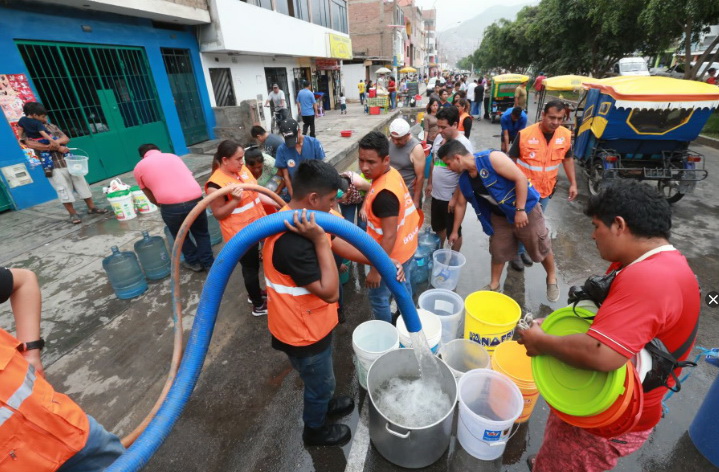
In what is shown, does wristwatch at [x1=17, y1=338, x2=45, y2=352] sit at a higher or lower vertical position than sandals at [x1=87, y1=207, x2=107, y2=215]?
higher

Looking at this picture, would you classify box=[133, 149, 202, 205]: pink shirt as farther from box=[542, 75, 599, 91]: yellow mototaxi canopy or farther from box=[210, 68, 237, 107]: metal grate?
box=[542, 75, 599, 91]: yellow mototaxi canopy

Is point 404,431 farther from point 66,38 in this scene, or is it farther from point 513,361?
point 66,38

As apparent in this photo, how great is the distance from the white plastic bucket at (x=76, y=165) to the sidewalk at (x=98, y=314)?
0.98 m

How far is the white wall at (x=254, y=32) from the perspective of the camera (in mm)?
10625

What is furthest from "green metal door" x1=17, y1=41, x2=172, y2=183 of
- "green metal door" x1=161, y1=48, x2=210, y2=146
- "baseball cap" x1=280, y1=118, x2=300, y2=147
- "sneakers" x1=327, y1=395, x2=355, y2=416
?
"sneakers" x1=327, y1=395, x2=355, y2=416

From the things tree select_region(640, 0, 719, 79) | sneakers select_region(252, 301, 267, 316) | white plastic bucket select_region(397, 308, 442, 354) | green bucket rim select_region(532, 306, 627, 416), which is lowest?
sneakers select_region(252, 301, 267, 316)

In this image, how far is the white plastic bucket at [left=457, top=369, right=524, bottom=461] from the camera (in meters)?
2.14

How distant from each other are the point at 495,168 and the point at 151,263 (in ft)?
15.2

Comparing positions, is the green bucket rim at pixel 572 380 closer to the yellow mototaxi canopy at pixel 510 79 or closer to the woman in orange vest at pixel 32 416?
the woman in orange vest at pixel 32 416

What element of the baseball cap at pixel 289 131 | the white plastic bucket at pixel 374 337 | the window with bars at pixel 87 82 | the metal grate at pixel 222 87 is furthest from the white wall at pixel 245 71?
the white plastic bucket at pixel 374 337

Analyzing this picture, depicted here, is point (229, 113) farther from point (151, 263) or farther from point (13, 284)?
point (13, 284)

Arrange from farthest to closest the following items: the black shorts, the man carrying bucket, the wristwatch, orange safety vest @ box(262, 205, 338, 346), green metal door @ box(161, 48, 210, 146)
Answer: green metal door @ box(161, 48, 210, 146), the black shorts, the man carrying bucket, orange safety vest @ box(262, 205, 338, 346), the wristwatch

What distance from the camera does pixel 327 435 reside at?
251 cm

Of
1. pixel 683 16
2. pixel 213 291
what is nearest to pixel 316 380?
pixel 213 291
